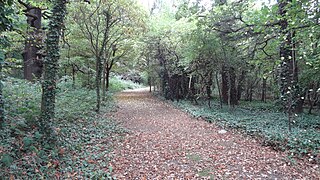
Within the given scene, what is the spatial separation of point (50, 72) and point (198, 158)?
4.28m

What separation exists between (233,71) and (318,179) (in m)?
9.63

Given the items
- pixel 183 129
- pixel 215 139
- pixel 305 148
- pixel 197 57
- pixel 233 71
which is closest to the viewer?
pixel 305 148

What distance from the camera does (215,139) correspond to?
7.11 m

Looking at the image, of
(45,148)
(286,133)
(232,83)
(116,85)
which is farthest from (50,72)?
(116,85)

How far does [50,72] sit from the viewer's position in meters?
4.82

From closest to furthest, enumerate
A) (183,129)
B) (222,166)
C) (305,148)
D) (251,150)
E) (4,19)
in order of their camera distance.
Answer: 1. (4,19)
2. (222,166)
3. (305,148)
4. (251,150)
5. (183,129)

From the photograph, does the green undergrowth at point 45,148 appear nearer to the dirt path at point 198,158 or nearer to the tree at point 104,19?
the dirt path at point 198,158

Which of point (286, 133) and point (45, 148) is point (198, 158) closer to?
point (286, 133)

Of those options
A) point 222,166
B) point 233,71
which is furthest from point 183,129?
point 233,71

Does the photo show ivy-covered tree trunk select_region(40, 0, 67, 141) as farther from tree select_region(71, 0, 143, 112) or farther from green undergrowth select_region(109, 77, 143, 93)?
green undergrowth select_region(109, 77, 143, 93)

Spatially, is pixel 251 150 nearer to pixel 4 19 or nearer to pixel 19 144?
pixel 19 144

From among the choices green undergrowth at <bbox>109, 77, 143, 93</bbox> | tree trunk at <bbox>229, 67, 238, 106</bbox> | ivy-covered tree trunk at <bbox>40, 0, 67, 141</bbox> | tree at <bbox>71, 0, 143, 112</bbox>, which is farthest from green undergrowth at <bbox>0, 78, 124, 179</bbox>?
green undergrowth at <bbox>109, 77, 143, 93</bbox>

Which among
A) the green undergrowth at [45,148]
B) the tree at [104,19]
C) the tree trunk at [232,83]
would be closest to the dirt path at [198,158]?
the green undergrowth at [45,148]

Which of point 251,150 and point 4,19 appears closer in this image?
point 4,19
